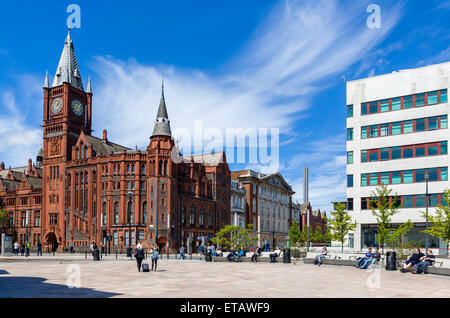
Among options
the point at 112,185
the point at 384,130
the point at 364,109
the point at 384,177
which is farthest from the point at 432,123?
the point at 112,185

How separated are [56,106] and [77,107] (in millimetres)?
3746

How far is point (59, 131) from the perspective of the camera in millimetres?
90500

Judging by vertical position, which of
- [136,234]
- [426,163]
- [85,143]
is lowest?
[136,234]

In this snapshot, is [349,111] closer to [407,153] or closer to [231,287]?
[407,153]

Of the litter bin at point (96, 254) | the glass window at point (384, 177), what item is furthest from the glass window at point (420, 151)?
the litter bin at point (96, 254)

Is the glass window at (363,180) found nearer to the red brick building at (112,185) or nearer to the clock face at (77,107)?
the red brick building at (112,185)

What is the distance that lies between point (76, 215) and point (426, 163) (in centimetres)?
5702

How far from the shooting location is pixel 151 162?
257 ft

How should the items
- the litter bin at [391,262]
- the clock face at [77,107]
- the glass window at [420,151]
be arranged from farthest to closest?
1. the clock face at [77,107]
2. the glass window at [420,151]
3. the litter bin at [391,262]

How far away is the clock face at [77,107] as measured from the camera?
92.5 metres

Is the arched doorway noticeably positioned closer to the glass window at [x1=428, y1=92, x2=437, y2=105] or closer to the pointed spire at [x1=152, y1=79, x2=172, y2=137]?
the pointed spire at [x1=152, y1=79, x2=172, y2=137]

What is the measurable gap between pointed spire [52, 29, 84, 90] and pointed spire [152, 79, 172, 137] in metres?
21.2

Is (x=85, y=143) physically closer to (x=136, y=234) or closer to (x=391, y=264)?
(x=136, y=234)
